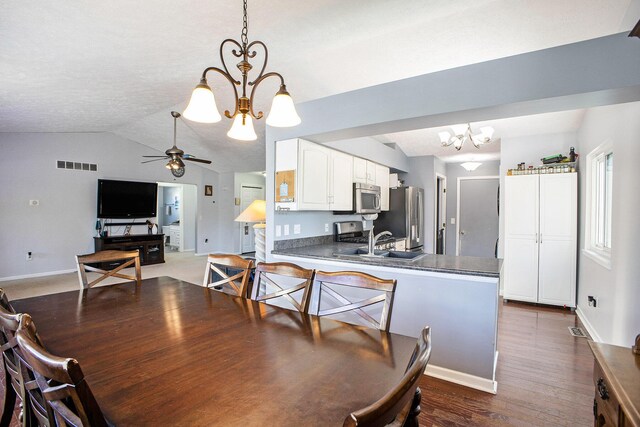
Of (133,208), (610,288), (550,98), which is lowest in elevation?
(610,288)

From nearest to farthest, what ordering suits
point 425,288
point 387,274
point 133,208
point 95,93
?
point 425,288
point 387,274
point 95,93
point 133,208

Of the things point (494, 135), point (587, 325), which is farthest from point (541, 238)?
point (494, 135)

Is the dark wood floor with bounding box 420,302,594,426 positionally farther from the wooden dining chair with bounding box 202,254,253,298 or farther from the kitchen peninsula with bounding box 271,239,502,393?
the wooden dining chair with bounding box 202,254,253,298

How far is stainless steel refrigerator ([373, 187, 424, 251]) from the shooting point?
199 inches

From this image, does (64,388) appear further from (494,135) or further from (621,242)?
(494,135)

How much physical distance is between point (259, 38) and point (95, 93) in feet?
9.27

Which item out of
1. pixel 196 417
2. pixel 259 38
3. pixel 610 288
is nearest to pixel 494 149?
pixel 610 288

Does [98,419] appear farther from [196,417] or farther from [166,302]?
[166,302]

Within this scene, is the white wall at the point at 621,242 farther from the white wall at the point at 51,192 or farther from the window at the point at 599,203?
the white wall at the point at 51,192

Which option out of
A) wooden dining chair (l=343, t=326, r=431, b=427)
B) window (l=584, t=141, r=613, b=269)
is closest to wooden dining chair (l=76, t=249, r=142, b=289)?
wooden dining chair (l=343, t=326, r=431, b=427)

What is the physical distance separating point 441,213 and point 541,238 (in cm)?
234

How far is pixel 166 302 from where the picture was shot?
1.85m

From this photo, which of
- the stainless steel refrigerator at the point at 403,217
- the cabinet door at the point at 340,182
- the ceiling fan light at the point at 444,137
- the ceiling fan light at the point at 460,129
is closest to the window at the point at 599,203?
the ceiling fan light at the point at 460,129

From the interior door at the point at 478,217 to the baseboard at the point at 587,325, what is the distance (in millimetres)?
2647
